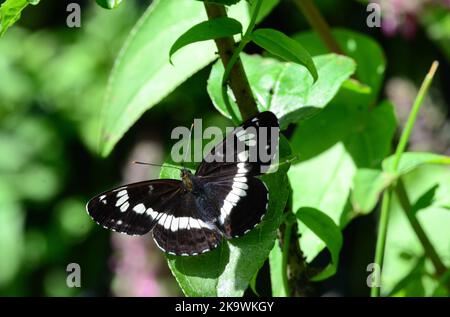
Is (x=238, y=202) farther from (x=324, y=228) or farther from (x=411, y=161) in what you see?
(x=411, y=161)

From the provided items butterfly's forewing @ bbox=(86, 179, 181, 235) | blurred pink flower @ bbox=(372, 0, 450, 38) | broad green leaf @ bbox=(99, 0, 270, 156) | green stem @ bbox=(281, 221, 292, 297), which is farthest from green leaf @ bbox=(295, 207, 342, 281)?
blurred pink flower @ bbox=(372, 0, 450, 38)

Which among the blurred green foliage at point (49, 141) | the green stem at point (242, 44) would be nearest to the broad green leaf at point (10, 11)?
the green stem at point (242, 44)

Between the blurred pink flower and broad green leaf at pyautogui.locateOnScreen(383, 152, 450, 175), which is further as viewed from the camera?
the blurred pink flower

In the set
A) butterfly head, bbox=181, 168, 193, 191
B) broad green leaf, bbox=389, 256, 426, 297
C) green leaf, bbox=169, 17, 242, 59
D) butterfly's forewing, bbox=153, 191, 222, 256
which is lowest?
broad green leaf, bbox=389, 256, 426, 297

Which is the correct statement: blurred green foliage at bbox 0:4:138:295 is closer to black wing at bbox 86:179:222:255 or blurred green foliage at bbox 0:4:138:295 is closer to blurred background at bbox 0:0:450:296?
blurred background at bbox 0:0:450:296

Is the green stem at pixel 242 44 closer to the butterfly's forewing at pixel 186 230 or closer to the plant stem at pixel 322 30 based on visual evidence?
the butterfly's forewing at pixel 186 230
